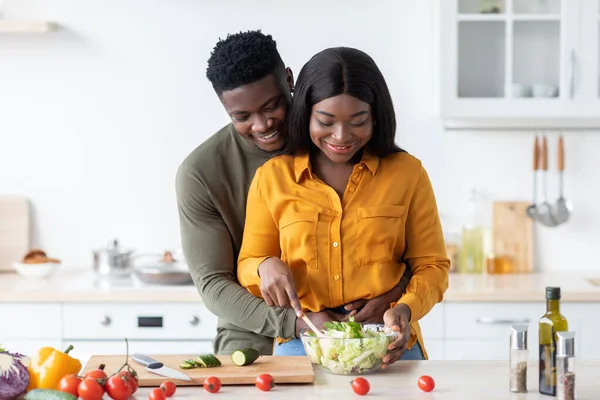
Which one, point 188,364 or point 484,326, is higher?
point 188,364

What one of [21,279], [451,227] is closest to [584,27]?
[451,227]

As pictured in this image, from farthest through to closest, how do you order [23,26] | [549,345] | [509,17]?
1. [23,26]
2. [509,17]
3. [549,345]

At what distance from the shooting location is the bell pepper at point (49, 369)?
167cm

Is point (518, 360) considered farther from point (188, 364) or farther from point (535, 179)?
point (535, 179)

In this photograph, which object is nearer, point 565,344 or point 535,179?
point 565,344

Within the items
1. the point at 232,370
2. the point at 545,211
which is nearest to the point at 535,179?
the point at 545,211

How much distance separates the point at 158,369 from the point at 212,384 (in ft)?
0.43

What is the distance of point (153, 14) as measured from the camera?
3838 mm

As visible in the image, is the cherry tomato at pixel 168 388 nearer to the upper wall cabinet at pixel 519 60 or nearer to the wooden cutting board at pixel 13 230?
the upper wall cabinet at pixel 519 60

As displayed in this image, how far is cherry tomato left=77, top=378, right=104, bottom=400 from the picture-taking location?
1.60 metres

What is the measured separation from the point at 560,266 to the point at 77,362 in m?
2.59

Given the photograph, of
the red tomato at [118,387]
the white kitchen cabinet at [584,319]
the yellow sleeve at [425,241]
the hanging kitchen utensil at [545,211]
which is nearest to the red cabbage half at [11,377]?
the red tomato at [118,387]

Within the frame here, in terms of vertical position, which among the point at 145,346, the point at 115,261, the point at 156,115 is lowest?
the point at 145,346

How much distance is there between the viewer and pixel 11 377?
1.61 metres
